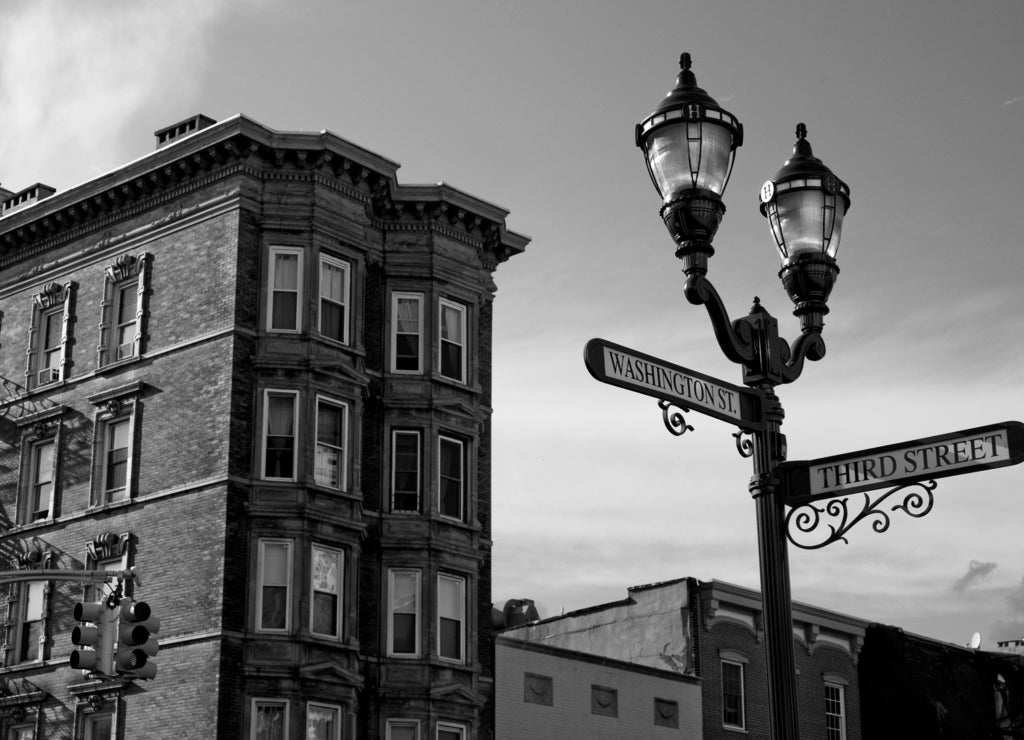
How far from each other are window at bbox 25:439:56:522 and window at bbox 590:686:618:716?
15032mm

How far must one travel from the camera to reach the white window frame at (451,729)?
37.5 m

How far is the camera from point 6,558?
40.9 meters

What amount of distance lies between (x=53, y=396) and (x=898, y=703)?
2727cm

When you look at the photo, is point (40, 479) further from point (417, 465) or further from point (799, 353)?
point (799, 353)

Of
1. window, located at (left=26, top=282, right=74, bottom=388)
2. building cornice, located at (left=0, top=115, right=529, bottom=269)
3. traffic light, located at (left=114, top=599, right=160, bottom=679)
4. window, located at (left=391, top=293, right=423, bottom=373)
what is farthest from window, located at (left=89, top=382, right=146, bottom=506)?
traffic light, located at (left=114, top=599, right=160, bottom=679)

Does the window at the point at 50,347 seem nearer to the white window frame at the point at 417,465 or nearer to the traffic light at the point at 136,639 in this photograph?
the white window frame at the point at 417,465

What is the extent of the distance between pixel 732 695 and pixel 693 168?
1472 inches

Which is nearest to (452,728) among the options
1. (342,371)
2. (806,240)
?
(342,371)

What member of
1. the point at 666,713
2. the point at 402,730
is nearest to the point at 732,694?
the point at 666,713

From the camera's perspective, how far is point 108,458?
39.0 m

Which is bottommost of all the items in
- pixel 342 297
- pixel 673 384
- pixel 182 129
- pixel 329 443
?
pixel 673 384

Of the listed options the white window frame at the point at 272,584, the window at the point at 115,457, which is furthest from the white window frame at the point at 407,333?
the window at the point at 115,457

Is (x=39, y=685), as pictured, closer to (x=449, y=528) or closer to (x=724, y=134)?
(x=449, y=528)

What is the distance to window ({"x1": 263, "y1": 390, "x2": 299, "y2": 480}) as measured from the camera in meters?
36.7
